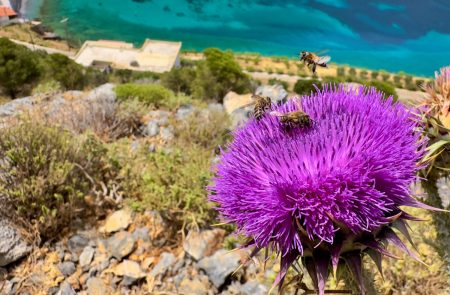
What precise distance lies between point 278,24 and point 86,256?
6007cm

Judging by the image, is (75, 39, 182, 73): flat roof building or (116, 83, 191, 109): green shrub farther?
(75, 39, 182, 73): flat roof building

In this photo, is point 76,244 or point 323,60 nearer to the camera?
point 323,60

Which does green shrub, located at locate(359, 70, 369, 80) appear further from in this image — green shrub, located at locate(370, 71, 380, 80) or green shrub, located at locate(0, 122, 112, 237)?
green shrub, located at locate(0, 122, 112, 237)

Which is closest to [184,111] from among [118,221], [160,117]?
[160,117]

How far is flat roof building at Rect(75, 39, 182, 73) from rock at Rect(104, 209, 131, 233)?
43137mm

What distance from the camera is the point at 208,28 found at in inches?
2436

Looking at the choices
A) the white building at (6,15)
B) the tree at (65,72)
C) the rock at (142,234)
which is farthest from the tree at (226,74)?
the white building at (6,15)

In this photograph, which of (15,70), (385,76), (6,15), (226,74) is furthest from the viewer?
(6,15)

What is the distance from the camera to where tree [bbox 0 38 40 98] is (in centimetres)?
1752

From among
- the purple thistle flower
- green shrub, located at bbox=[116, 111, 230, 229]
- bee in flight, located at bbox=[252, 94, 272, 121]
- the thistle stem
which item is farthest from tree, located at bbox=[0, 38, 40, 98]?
the purple thistle flower

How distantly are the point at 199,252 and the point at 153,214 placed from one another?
0.86 m

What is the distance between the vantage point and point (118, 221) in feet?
17.6

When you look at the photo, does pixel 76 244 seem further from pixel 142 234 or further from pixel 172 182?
pixel 172 182

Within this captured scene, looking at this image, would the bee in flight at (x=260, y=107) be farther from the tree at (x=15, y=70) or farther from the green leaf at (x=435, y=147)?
the tree at (x=15, y=70)
